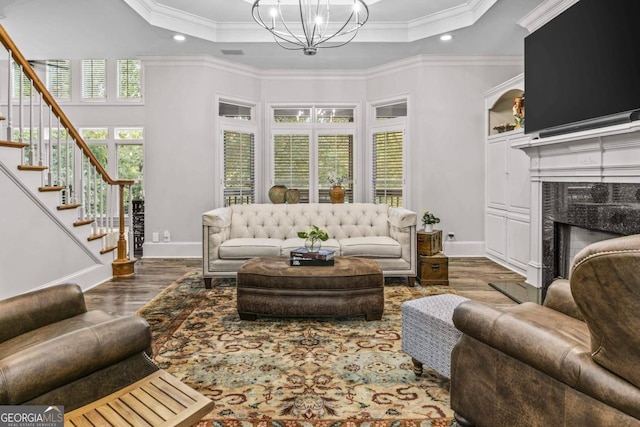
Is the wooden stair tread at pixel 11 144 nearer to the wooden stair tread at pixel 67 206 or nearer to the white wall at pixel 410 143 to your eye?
the wooden stair tread at pixel 67 206

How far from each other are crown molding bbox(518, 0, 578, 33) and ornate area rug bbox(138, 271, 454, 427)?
327 centimetres

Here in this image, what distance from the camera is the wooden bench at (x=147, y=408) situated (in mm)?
1195

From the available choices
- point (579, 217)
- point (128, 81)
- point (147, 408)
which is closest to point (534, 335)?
point (147, 408)

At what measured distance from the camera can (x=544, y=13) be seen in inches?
156

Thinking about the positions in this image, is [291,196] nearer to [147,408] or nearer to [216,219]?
[216,219]

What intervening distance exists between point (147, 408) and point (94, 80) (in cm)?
948

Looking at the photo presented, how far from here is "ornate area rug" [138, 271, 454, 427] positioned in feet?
6.15

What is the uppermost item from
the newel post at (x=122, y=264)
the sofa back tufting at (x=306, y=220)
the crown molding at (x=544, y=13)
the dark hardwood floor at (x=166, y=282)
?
the crown molding at (x=544, y=13)

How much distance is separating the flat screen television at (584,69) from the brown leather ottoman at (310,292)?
7.25ft

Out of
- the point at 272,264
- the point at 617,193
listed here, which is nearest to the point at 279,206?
the point at 272,264

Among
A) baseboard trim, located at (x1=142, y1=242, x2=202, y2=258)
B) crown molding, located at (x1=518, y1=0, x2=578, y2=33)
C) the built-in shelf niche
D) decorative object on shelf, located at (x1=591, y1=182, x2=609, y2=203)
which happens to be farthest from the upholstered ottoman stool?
baseboard trim, located at (x1=142, y1=242, x2=202, y2=258)

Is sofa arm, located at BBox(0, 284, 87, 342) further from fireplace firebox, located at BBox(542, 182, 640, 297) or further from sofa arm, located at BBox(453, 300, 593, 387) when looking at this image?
fireplace firebox, located at BBox(542, 182, 640, 297)

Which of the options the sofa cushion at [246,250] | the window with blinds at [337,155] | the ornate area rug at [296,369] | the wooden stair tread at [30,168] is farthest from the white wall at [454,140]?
the wooden stair tread at [30,168]

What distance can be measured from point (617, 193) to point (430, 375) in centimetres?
218
